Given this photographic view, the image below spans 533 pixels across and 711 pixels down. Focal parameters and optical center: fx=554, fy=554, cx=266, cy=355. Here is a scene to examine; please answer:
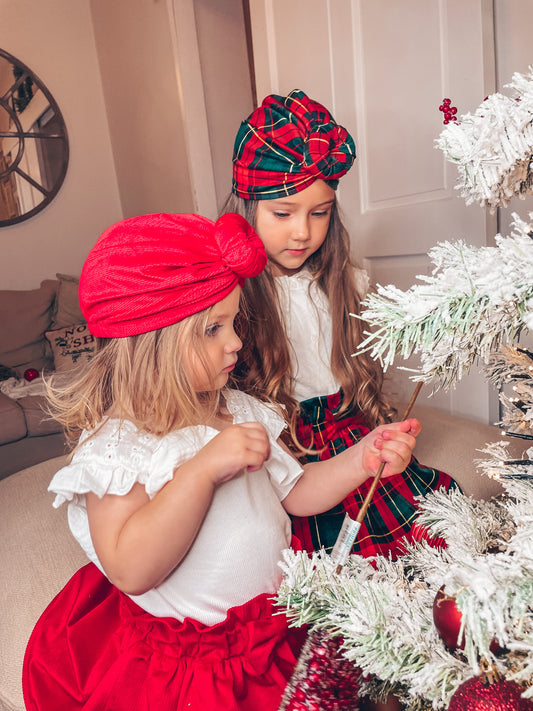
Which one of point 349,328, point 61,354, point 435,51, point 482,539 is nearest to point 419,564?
point 482,539

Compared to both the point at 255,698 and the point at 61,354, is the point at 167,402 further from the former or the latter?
the point at 61,354

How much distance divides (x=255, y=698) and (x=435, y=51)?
4.26ft

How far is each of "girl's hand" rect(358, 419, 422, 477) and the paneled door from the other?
0.65 metres

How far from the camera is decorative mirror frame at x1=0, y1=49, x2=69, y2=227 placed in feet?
10.6

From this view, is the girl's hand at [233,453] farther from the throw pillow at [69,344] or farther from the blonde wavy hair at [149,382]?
the throw pillow at [69,344]

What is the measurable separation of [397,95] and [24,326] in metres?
2.35

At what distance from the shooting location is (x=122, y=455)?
0.73 metres

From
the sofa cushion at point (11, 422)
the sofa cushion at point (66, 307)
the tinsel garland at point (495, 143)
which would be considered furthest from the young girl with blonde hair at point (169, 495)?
the sofa cushion at point (66, 307)

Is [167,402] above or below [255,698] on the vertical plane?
above

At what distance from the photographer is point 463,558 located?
395mm

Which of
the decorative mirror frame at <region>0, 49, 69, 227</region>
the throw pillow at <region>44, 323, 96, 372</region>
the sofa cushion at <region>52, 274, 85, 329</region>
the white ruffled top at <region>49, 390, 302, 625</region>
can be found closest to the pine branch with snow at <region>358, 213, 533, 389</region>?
the white ruffled top at <region>49, 390, 302, 625</region>

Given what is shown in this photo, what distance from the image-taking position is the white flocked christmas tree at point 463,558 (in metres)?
0.35

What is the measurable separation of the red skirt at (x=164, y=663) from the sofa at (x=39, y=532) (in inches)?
2.6

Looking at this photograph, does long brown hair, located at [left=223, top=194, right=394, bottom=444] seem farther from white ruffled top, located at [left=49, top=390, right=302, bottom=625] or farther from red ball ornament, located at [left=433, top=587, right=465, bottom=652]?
red ball ornament, located at [left=433, top=587, right=465, bottom=652]
